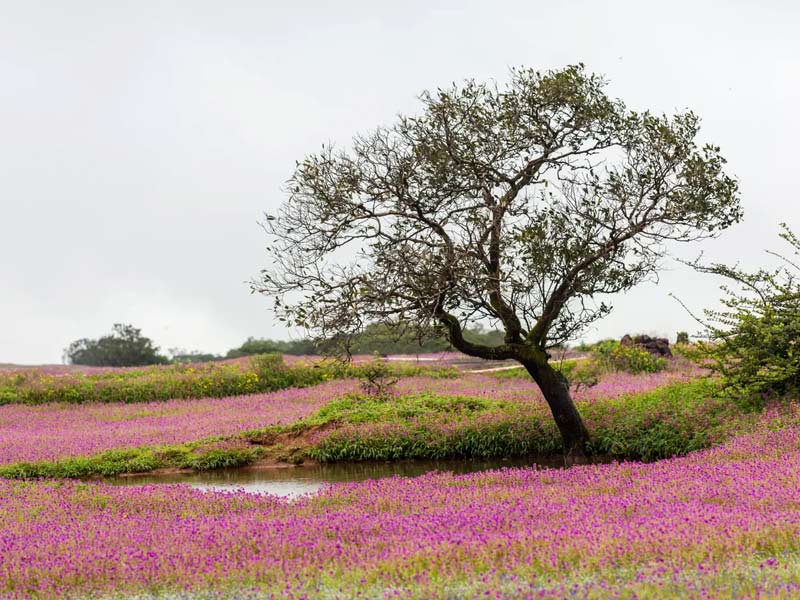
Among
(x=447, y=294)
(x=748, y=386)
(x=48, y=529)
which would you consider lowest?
(x=48, y=529)

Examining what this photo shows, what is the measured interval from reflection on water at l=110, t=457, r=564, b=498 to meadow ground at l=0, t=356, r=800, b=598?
2.47 ft

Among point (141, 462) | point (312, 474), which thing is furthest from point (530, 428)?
point (141, 462)

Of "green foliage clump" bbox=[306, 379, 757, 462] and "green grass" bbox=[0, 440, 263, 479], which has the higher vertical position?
"green foliage clump" bbox=[306, 379, 757, 462]

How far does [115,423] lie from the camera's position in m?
27.9

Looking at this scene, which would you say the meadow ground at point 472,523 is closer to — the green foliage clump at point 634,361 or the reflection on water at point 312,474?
the reflection on water at point 312,474

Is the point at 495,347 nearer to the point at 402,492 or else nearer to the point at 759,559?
the point at 402,492

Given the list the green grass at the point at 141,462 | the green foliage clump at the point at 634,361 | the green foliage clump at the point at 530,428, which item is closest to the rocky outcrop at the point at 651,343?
the green foliage clump at the point at 634,361

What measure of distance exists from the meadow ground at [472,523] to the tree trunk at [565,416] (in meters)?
0.95

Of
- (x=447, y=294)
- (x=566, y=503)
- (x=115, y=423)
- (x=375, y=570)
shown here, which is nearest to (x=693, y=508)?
(x=566, y=503)

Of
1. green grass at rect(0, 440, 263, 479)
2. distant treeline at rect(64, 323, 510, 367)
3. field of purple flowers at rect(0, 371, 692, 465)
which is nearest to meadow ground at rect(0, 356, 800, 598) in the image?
green grass at rect(0, 440, 263, 479)

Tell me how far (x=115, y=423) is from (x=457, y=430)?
1218cm

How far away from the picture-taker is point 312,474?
19.4 m

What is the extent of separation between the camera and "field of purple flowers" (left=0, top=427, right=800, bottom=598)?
25.3 feet

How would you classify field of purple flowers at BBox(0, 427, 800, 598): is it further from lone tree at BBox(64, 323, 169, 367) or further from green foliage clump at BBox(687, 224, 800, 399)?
lone tree at BBox(64, 323, 169, 367)
